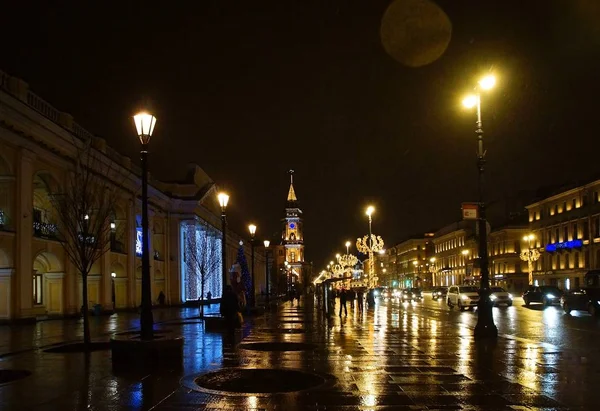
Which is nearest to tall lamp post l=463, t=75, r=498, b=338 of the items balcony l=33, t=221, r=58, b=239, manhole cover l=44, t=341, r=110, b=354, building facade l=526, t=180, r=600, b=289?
manhole cover l=44, t=341, r=110, b=354

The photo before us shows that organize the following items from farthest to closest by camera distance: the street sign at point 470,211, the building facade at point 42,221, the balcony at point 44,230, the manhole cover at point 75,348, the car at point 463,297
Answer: the car at point 463,297 → the balcony at point 44,230 → the building facade at point 42,221 → the street sign at point 470,211 → the manhole cover at point 75,348

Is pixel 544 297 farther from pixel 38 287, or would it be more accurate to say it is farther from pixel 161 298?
pixel 38 287

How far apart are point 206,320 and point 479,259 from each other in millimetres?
10459

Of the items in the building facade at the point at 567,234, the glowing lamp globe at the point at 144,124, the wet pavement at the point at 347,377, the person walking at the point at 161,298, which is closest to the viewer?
the wet pavement at the point at 347,377

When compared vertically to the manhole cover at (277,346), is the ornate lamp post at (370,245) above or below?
above

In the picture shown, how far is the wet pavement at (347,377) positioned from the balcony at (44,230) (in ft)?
55.4

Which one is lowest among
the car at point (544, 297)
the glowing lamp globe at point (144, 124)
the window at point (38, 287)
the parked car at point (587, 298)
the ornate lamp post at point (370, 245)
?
the car at point (544, 297)

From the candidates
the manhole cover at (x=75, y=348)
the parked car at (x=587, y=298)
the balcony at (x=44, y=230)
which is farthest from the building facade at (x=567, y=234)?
the manhole cover at (x=75, y=348)

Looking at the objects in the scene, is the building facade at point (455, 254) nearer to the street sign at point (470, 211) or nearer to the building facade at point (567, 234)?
the building facade at point (567, 234)

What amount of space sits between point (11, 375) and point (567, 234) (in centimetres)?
8387

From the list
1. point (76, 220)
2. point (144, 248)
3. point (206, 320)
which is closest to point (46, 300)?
point (206, 320)

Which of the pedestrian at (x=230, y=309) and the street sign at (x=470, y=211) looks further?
the pedestrian at (x=230, y=309)

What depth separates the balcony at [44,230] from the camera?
116ft

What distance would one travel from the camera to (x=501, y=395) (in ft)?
33.3
